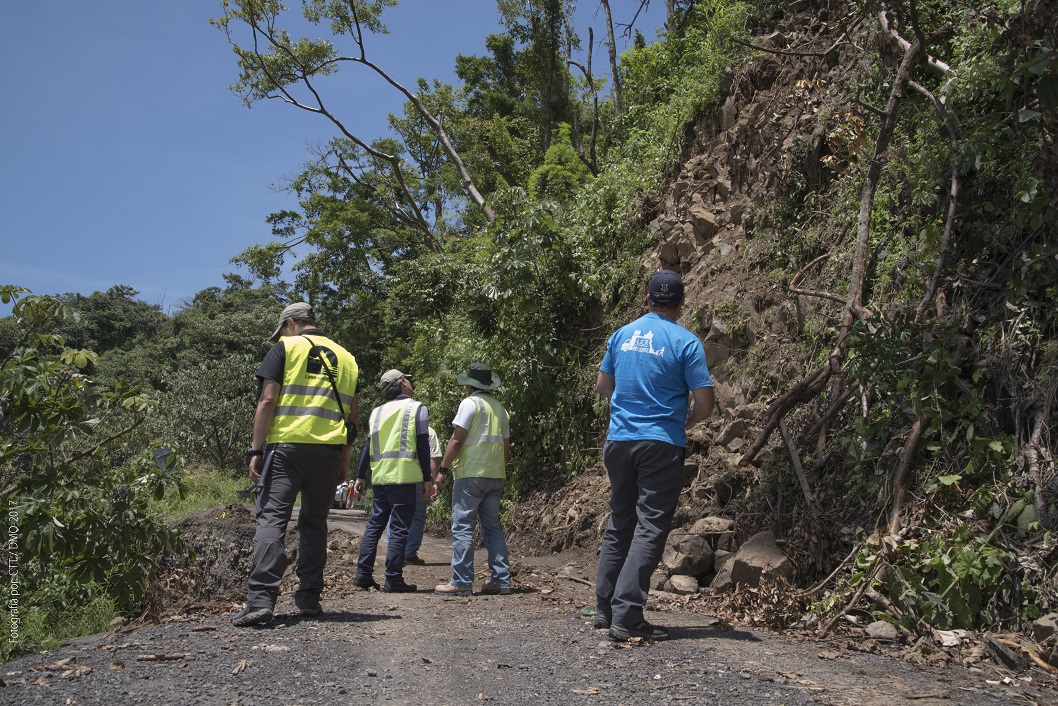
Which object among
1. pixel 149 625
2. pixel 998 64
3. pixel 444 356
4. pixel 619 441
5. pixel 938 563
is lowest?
pixel 149 625

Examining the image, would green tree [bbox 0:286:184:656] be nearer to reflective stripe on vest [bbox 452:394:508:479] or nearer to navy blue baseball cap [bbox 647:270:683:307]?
reflective stripe on vest [bbox 452:394:508:479]

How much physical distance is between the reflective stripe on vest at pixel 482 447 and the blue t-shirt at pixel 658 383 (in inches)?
82.4

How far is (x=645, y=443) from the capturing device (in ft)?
15.6

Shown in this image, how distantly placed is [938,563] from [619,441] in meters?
1.85

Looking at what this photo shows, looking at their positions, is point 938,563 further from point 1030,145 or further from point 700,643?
point 1030,145

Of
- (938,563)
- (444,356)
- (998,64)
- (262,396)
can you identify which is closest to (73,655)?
(262,396)

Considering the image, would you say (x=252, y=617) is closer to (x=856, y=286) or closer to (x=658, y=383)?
(x=658, y=383)

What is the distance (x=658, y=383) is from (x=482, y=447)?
2382 millimetres

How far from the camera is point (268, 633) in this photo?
4.77m

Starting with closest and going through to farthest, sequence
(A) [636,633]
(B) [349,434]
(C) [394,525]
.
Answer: (A) [636,633], (B) [349,434], (C) [394,525]

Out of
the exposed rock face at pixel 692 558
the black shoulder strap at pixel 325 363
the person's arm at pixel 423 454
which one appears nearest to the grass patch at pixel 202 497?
the person's arm at pixel 423 454

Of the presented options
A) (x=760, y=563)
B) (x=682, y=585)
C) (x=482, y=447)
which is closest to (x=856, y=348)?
(x=760, y=563)

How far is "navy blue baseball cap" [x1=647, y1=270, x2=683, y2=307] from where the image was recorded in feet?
16.6

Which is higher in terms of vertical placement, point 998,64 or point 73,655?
point 998,64
